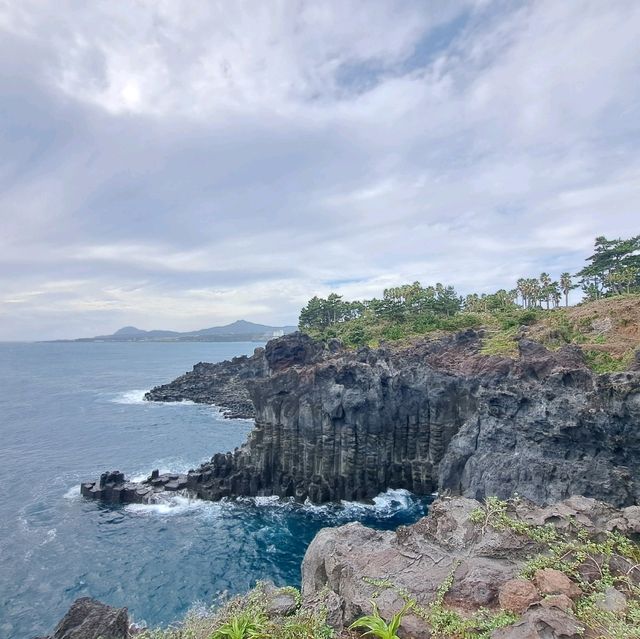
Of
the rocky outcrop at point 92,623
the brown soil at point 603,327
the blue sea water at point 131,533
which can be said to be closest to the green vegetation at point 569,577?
the rocky outcrop at point 92,623

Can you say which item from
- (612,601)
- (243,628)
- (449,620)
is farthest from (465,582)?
(243,628)

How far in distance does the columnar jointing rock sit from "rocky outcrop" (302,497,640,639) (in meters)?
20.4

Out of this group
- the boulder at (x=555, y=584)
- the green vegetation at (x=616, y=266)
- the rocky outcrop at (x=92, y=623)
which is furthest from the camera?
the green vegetation at (x=616, y=266)

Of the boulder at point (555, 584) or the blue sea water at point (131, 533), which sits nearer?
the boulder at point (555, 584)

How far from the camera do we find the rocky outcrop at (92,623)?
10.4 metres

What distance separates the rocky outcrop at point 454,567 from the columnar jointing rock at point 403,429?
2039 centimetres

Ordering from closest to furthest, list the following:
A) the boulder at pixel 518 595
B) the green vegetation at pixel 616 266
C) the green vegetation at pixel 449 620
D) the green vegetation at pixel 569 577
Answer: the green vegetation at pixel 569 577 < the green vegetation at pixel 449 620 < the boulder at pixel 518 595 < the green vegetation at pixel 616 266

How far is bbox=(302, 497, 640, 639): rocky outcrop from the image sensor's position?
9.03m

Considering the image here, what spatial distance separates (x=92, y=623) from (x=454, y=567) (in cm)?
908

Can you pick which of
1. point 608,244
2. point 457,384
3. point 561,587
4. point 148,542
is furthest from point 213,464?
point 608,244

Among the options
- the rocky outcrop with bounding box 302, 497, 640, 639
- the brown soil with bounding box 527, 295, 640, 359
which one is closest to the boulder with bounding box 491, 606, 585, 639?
the rocky outcrop with bounding box 302, 497, 640, 639

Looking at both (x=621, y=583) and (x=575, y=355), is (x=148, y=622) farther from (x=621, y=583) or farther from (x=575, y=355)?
(x=575, y=355)

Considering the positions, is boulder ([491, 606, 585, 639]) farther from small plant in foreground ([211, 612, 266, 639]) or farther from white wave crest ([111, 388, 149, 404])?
white wave crest ([111, 388, 149, 404])

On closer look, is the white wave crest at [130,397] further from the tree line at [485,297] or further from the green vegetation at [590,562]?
the green vegetation at [590,562]
